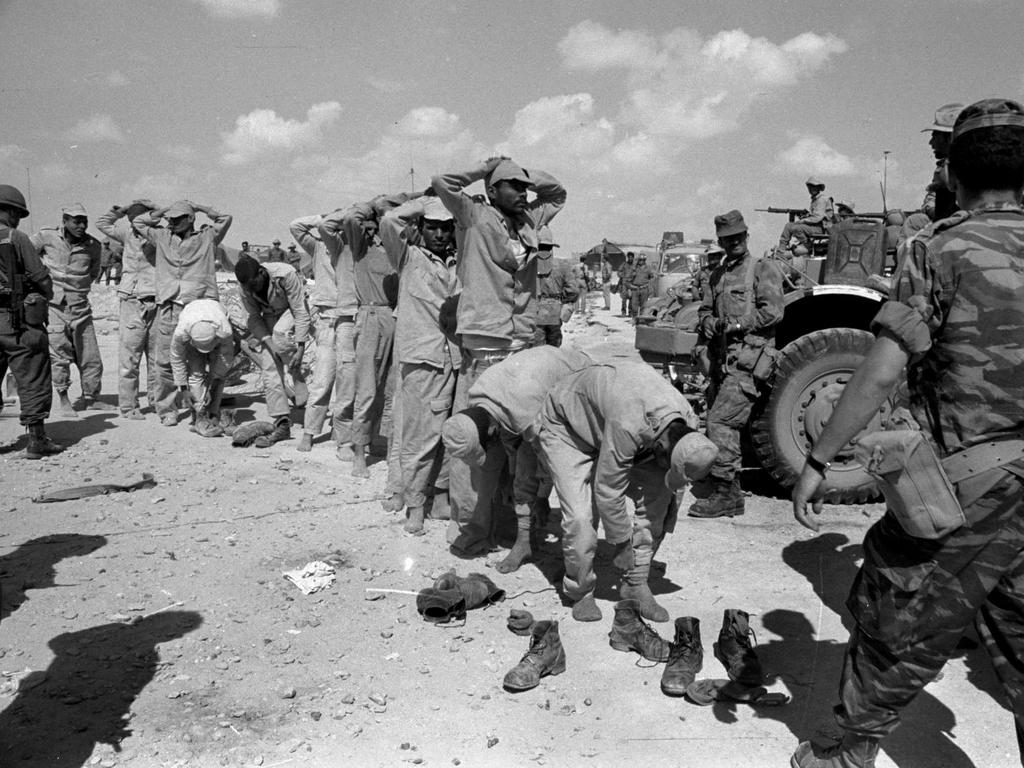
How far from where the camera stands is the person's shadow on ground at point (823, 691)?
115 inches

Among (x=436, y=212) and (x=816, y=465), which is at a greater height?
(x=436, y=212)

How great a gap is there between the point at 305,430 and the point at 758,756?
5589mm

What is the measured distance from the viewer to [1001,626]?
2.30 meters

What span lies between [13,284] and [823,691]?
7.18 m

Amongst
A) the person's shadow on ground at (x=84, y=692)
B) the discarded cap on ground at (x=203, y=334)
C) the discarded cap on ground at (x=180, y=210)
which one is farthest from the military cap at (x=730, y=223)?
the discarded cap on ground at (x=180, y=210)

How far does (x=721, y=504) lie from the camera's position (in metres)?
5.69

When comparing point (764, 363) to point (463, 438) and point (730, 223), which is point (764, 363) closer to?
point (730, 223)

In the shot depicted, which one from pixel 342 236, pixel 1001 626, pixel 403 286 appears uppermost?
pixel 342 236

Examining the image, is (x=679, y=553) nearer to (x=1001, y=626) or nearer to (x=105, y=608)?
(x=1001, y=626)

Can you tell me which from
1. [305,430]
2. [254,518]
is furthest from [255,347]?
[254,518]

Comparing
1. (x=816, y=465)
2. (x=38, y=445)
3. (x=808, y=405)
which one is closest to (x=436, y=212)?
(x=808, y=405)

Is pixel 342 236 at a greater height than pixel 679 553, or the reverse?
pixel 342 236

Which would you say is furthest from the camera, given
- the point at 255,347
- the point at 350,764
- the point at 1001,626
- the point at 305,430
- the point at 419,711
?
the point at 255,347

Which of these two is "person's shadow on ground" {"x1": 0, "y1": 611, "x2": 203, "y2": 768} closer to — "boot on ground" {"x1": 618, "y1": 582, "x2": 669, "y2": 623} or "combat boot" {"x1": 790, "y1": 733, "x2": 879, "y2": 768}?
"boot on ground" {"x1": 618, "y1": 582, "x2": 669, "y2": 623}
